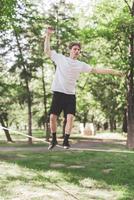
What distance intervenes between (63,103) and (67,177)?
18.6 ft

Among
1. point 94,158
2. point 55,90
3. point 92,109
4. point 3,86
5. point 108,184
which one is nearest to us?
point 55,90

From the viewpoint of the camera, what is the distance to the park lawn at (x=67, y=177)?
1268 centimetres

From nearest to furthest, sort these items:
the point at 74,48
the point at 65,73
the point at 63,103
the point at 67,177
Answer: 1. the point at 74,48
2. the point at 65,73
3. the point at 63,103
4. the point at 67,177

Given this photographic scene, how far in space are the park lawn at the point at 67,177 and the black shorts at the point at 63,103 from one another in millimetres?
3470

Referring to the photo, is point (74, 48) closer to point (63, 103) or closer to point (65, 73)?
point (65, 73)

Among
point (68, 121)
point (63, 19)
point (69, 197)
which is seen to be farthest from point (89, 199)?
point (63, 19)

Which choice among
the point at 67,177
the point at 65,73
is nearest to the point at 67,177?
the point at 67,177

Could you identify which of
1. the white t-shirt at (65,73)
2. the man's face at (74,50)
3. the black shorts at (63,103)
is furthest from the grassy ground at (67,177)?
the man's face at (74,50)

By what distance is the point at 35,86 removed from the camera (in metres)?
51.8

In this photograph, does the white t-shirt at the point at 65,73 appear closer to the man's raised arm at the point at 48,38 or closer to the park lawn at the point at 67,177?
the man's raised arm at the point at 48,38

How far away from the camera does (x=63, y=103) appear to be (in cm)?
953

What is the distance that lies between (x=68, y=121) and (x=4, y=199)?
3529mm

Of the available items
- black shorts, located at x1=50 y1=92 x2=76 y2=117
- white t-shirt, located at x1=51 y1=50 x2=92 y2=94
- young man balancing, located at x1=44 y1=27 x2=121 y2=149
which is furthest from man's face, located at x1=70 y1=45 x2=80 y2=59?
black shorts, located at x1=50 y1=92 x2=76 y2=117

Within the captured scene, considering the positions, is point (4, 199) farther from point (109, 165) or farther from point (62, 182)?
point (109, 165)
